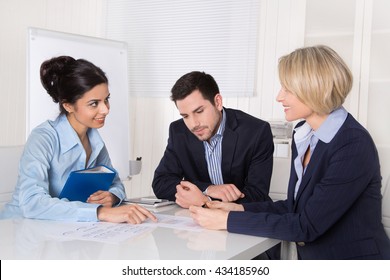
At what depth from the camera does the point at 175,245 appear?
137 centimetres

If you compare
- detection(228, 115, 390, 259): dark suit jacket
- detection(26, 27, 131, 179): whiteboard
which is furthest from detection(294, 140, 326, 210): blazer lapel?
A: detection(26, 27, 131, 179): whiteboard

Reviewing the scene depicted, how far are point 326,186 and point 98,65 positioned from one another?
84.6 inches

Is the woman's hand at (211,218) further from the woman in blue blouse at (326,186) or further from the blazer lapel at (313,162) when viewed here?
the blazer lapel at (313,162)

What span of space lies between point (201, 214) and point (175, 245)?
0.85 ft

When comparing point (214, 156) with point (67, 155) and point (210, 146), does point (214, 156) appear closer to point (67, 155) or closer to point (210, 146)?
point (210, 146)

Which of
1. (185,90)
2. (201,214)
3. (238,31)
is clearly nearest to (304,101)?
(201,214)

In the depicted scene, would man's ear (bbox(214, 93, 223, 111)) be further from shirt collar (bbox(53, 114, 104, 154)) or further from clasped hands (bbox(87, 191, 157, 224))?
clasped hands (bbox(87, 191, 157, 224))

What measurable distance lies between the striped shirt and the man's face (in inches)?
1.8

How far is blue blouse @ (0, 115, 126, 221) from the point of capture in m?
1.67

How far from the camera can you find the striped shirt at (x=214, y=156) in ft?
8.14

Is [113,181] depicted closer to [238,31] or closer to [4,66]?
[238,31]

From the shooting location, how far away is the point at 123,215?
1.64 metres

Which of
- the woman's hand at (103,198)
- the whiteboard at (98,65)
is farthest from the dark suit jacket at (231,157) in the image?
the whiteboard at (98,65)

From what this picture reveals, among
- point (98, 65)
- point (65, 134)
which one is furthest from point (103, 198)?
point (98, 65)
